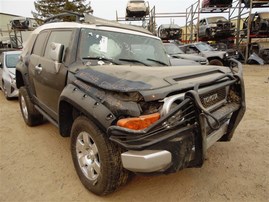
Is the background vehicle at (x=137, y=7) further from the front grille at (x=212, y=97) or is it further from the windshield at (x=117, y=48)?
the front grille at (x=212, y=97)

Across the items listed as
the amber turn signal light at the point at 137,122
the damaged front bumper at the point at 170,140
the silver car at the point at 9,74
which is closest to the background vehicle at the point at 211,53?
the silver car at the point at 9,74

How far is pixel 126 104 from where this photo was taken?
2.09m

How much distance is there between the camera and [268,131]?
4.45 metres

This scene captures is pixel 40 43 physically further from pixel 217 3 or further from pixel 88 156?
pixel 217 3

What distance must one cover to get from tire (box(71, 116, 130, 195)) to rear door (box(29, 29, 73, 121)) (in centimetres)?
76

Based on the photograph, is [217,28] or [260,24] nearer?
[260,24]

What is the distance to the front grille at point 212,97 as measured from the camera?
2517 mm

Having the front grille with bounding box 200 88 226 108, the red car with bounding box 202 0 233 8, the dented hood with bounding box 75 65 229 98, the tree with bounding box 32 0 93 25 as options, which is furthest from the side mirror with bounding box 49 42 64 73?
the tree with bounding box 32 0 93 25

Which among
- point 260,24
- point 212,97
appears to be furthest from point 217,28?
point 212,97

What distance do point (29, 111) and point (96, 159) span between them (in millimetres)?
2662

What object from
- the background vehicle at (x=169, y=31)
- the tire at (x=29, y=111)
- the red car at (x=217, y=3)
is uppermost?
the red car at (x=217, y=3)

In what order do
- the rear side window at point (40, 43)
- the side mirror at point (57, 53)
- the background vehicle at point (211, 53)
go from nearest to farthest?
the side mirror at point (57, 53) → the rear side window at point (40, 43) → the background vehicle at point (211, 53)

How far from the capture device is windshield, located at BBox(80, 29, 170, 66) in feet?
10.3

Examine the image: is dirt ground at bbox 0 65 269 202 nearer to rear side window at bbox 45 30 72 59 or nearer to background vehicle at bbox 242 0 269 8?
rear side window at bbox 45 30 72 59
